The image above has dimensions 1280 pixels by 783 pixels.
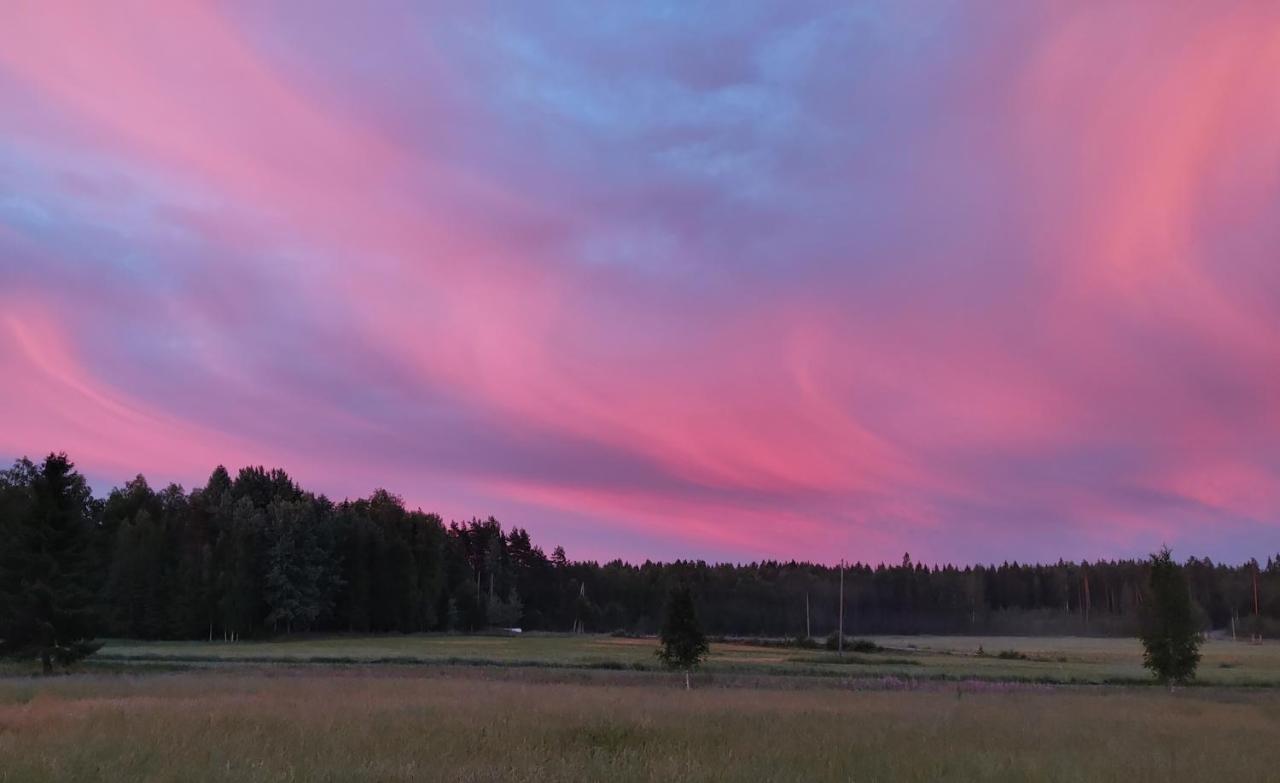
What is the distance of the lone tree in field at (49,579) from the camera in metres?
43.0

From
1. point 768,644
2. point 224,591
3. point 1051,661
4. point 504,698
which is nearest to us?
point 504,698

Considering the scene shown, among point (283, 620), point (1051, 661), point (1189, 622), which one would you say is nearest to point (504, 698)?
point (1189, 622)

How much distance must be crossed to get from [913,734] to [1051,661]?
227 ft

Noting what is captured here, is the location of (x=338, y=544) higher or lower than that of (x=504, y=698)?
higher

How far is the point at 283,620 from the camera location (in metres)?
115

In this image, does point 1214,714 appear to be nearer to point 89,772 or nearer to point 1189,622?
point 1189,622

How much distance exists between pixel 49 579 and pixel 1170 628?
162ft

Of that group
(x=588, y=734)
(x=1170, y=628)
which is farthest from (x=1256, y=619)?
(x=588, y=734)

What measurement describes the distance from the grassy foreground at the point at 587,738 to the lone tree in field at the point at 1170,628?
533 inches

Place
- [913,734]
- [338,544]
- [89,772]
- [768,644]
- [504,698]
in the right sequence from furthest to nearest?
[338,544] < [768,644] < [504,698] < [913,734] < [89,772]

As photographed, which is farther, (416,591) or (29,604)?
(416,591)

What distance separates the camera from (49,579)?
4381 centimetres

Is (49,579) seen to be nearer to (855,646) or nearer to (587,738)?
(587,738)

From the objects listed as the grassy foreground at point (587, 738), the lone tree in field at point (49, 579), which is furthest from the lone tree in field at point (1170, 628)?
the lone tree in field at point (49, 579)
